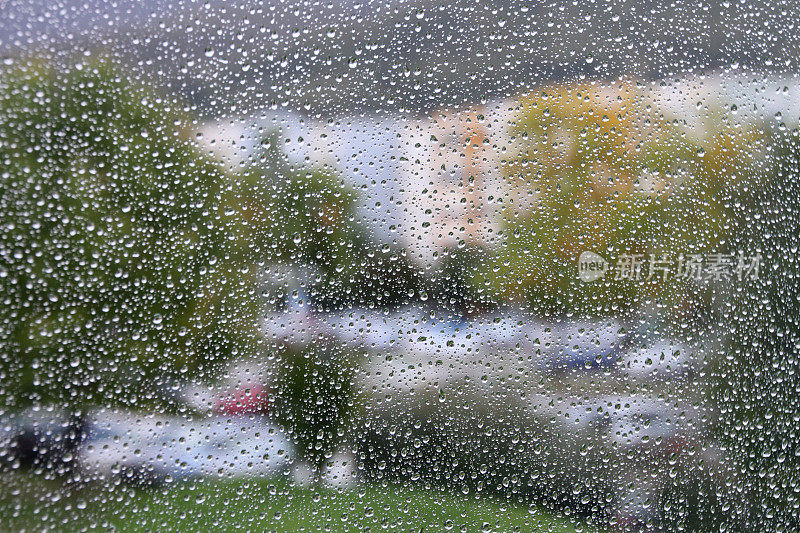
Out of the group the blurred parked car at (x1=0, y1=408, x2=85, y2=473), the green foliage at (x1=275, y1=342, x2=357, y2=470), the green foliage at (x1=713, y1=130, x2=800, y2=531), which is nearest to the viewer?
the blurred parked car at (x1=0, y1=408, x2=85, y2=473)

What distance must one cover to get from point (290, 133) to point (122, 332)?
1.44 ft

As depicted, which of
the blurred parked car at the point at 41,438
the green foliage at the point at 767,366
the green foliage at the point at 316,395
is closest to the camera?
the blurred parked car at the point at 41,438

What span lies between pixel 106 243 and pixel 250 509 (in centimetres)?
52

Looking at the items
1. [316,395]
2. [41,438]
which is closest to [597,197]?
[316,395]

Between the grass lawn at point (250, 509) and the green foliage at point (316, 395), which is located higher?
the green foliage at point (316, 395)

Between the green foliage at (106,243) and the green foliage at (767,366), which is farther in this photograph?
the green foliage at (767,366)

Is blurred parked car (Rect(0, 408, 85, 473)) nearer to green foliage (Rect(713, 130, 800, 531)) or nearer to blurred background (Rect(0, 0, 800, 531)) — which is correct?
blurred background (Rect(0, 0, 800, 531))

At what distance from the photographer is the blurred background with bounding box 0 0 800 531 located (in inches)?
31.3

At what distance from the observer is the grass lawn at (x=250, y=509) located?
0.77 meters

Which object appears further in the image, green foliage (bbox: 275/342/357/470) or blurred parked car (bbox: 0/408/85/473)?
green foliage (bbox: 275/342/357/470)

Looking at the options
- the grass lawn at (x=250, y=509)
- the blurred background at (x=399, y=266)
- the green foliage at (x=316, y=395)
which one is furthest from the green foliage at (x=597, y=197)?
the grass lawn at (x=250, y=509)

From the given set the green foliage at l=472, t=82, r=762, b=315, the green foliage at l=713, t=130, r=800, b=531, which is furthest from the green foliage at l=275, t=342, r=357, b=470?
the green foliage at l=713, t=130, r=800, b=531

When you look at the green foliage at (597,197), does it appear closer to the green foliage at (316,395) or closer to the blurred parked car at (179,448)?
the green foliage at (316,395)

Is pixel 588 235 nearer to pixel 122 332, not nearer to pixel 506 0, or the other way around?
pixel 506 0
